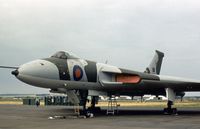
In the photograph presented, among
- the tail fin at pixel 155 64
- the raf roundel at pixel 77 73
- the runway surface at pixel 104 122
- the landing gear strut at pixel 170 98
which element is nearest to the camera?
the runway surface at pixel 104 122

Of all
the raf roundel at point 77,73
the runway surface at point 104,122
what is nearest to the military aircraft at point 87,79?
the raf roundel at point 77,73

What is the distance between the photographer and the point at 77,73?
1866cm

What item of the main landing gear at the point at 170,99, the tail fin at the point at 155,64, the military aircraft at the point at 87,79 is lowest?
the main landing gear at the point at 170,99

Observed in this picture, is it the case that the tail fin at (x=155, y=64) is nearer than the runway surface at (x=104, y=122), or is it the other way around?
the runway surface at (x=104, y=122)

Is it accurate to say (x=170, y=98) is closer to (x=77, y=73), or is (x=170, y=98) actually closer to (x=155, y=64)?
(x=77, y=73)

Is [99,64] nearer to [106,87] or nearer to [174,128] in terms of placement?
[106,87]

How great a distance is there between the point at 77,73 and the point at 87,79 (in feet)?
2.39

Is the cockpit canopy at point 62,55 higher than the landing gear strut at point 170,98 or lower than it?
higher

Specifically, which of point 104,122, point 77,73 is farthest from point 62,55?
point 104,122

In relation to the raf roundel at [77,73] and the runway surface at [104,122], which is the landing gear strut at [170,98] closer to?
the runway surface at [104,122]

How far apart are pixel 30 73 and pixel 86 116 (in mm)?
3782

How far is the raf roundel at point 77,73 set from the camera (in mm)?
18566

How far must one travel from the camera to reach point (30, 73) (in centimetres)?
1705

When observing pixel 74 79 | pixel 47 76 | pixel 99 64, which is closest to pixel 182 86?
pixel 99 64
